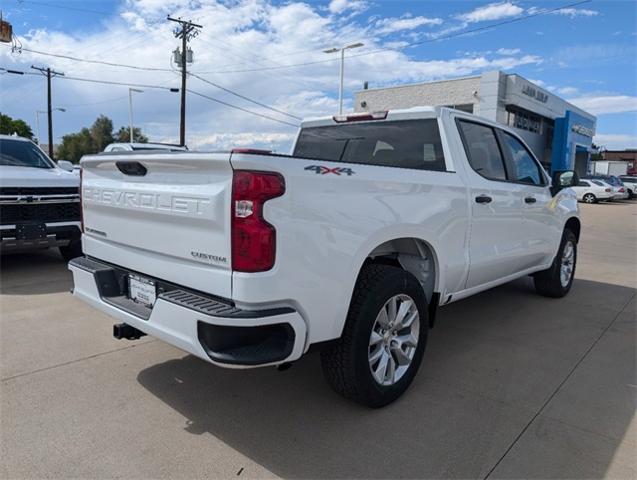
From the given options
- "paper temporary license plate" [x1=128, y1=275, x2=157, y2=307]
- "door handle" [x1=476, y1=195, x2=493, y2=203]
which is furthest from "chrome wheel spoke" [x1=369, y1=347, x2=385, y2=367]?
"door handle" [x1=476, y1=195, x2=493, y2=203]

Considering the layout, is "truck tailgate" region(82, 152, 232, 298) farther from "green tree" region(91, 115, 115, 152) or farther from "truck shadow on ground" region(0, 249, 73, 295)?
"green tree" region(91, 115, 115, 152)

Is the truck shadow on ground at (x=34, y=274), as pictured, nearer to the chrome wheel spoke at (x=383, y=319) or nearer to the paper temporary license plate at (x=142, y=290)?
the paper temporary license plate at (x=142, y=290)

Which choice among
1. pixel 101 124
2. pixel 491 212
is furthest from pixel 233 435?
pixel 101 124

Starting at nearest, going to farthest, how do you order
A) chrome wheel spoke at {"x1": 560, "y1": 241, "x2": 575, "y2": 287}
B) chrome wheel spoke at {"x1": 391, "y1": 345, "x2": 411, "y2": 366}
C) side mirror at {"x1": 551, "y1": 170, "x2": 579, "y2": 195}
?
chrome wheel spoke at {"x1": 391, "y1": 345, "x2": 411, "y2": 366}
side mirror at {"x1": 551, "y1": 170, "x2": 579, "y2": 195}
chrome wheel spoke at {"x1": 560, "y1": 241, "x2": 575, "y2": 287}

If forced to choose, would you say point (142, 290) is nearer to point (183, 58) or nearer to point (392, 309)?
point (392, 309)

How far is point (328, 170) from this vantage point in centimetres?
260

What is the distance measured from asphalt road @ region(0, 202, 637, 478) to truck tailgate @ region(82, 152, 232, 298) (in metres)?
0.90

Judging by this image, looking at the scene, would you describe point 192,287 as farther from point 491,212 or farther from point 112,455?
point 491,212

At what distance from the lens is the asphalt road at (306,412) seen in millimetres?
2582

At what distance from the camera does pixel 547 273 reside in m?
5.85

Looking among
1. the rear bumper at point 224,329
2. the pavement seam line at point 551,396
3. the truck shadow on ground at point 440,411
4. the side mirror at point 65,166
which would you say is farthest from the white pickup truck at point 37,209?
the pavement seam line at point 551,396

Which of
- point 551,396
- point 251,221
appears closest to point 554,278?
point 551,396

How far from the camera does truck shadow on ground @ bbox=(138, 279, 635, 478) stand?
8.61ft

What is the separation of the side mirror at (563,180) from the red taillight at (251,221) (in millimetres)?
4133
